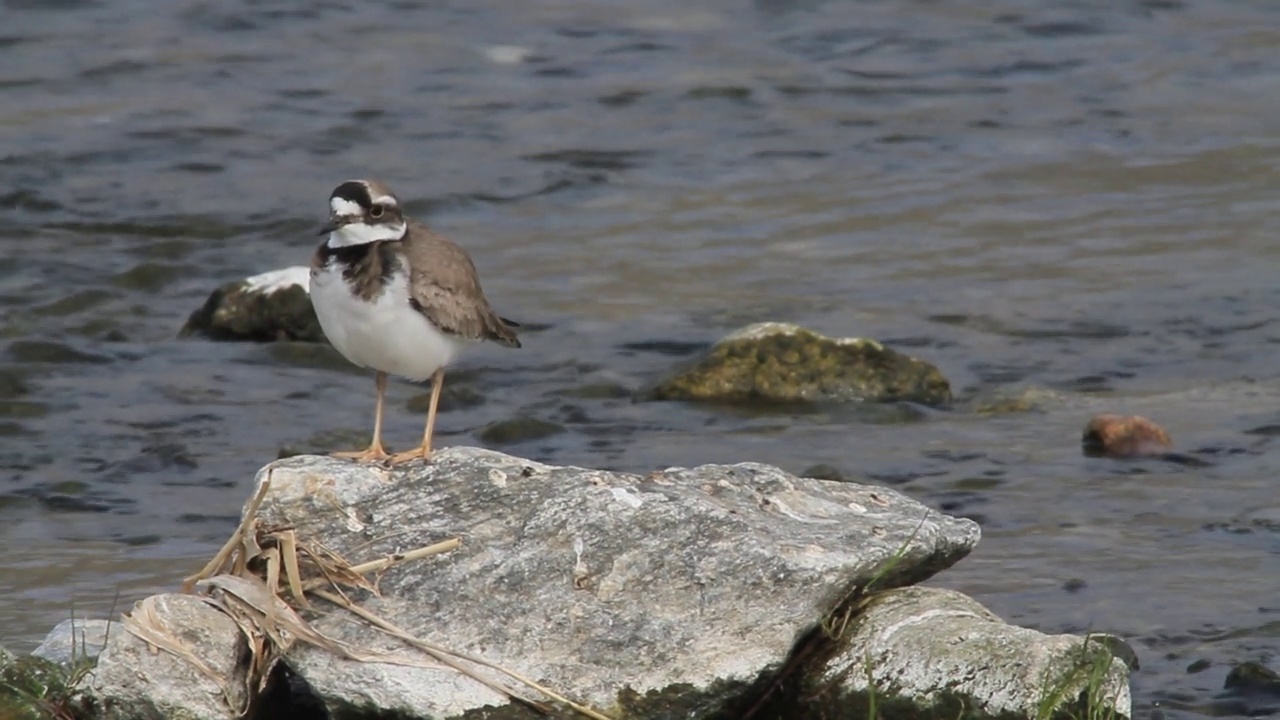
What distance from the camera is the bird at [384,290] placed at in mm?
6727

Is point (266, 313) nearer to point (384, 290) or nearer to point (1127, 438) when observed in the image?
point (1127, 438)

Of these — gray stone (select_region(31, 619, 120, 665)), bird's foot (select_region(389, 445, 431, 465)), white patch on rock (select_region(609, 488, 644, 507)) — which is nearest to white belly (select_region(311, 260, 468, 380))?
bird's foot (select_region(389, 445, 431, 465))

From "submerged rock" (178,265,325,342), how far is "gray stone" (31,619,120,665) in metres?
5.36

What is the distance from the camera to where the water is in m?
8.75

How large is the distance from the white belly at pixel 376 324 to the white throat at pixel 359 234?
0.13 meters

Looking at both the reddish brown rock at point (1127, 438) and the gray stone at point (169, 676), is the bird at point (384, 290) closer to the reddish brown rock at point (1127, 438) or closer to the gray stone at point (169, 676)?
the gray stone at point (169, 676)

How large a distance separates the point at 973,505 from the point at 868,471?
677 millimetres

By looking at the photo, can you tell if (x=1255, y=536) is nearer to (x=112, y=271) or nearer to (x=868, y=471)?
(x=868, y=471)

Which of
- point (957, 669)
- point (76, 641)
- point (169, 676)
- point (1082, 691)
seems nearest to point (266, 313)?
point (76, 641)

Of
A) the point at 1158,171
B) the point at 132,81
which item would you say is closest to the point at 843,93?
the point at 1158,171

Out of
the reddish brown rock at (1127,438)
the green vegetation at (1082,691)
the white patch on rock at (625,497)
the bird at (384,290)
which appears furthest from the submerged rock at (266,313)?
the green vegetation at (1082,691)

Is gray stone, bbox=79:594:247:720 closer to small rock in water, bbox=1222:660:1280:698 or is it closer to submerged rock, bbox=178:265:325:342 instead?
small rock in water, bbox=1222:660:1280:698

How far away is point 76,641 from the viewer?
6223 millimetres

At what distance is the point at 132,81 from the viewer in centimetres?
1694
